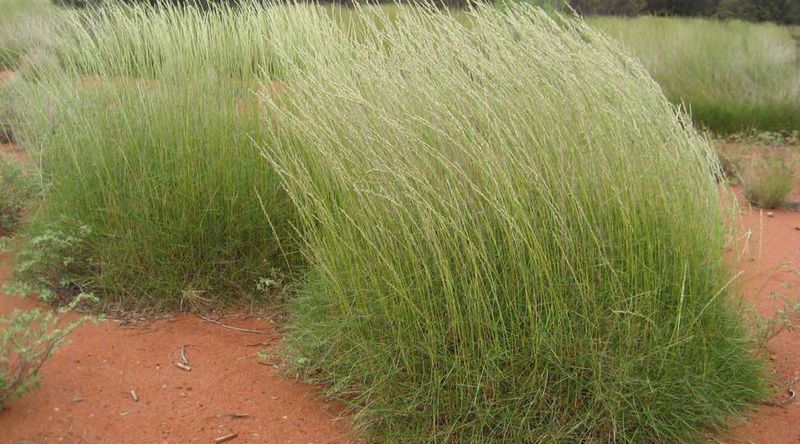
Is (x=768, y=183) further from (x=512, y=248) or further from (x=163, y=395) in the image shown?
(x=163, y=395)

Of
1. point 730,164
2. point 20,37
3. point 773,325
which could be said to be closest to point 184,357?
point 773,325

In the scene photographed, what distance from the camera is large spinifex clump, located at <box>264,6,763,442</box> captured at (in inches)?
119

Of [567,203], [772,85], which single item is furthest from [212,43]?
[772,85]

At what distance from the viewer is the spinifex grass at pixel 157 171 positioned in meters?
4.27

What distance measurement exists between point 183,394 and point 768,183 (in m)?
4.95

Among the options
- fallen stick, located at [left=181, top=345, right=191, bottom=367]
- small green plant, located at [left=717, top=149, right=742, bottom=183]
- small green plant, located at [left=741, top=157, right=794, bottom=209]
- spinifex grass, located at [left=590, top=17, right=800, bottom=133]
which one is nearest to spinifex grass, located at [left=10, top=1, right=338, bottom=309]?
fallen stick, located at [left=181, top=345, right=191, bottom=367]

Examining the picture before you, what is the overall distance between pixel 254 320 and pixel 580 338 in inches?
76.6

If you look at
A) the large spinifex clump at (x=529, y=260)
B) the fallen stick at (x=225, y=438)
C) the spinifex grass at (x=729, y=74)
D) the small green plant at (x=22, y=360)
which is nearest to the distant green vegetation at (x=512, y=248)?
→ the large spinifex clump at (x=529, y=260)

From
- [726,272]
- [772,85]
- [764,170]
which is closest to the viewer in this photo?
[726,272]

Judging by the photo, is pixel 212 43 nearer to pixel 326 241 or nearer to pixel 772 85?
pixel 326 241

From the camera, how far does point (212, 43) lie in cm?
465

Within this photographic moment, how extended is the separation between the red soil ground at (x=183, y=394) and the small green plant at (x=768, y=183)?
93.9 inches

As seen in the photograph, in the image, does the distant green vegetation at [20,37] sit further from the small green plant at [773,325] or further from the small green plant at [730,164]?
the small green plant at [730,164]

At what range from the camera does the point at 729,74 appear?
31.8ft
